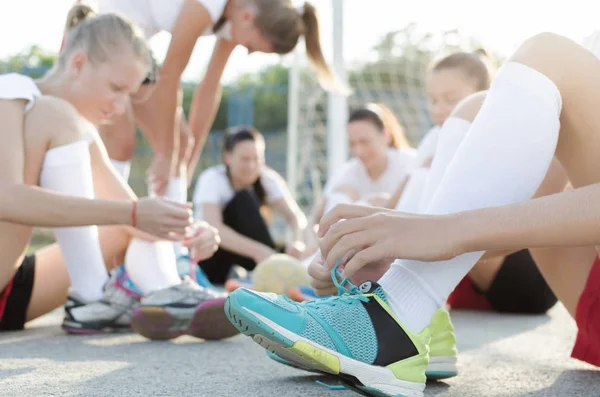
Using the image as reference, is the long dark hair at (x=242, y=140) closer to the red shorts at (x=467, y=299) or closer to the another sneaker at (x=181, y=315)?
the red shorts at (x=467, y=299)

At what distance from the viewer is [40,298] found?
209 cm

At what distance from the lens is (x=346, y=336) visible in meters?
1.07

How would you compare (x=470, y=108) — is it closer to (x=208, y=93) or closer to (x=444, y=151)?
(x=444, y=151)

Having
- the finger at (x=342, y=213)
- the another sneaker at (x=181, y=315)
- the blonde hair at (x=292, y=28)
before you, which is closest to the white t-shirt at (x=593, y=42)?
the finger at (x=342, y=213)

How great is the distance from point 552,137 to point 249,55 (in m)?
2.13

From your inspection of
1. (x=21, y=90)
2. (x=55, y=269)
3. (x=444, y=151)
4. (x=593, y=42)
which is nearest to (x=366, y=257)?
(x=444, y=151)

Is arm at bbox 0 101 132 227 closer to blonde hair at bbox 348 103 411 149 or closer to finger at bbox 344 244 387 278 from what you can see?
finger at bbox 344 244 387 278

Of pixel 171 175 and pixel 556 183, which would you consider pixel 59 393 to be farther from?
pixel 171 175

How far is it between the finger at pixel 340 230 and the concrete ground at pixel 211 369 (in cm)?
24

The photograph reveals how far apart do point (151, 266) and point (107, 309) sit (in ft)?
0.53

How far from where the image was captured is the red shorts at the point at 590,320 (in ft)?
4.52

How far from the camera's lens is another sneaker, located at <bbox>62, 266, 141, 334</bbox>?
77.8 inches

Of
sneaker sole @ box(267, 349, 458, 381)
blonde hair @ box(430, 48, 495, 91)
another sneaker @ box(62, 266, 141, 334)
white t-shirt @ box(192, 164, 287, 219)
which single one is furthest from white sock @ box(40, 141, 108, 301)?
white t-shirt @ box(192, 164, 287, 219)

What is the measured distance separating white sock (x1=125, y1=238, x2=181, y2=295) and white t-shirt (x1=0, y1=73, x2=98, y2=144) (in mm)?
329
